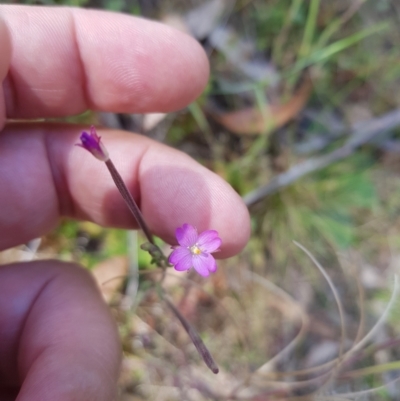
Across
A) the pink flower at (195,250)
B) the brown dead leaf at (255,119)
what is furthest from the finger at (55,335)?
the brown dead leaf at (255,119)

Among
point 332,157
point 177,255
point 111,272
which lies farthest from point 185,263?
point 332,157

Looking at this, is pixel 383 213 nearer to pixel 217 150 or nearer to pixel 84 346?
pixel 217 150

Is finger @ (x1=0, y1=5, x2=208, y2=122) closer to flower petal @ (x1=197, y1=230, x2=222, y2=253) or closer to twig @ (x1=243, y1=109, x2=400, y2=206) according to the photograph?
flower petal @ (x1=197, y1=230, x2=222, y2=253)

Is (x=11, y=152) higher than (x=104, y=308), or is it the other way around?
(x=11, y=152)

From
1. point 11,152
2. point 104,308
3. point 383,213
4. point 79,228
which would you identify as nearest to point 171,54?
point 11,152

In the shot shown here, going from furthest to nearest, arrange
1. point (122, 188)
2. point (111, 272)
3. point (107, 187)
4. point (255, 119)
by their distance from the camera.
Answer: point (255, 119), point (111, 272), point (107, 187), point (122, 188)

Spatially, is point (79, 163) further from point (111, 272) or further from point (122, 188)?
point (111, 272)

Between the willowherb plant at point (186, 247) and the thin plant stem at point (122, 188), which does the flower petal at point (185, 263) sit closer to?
the willowherb plant at point (186, 247)
